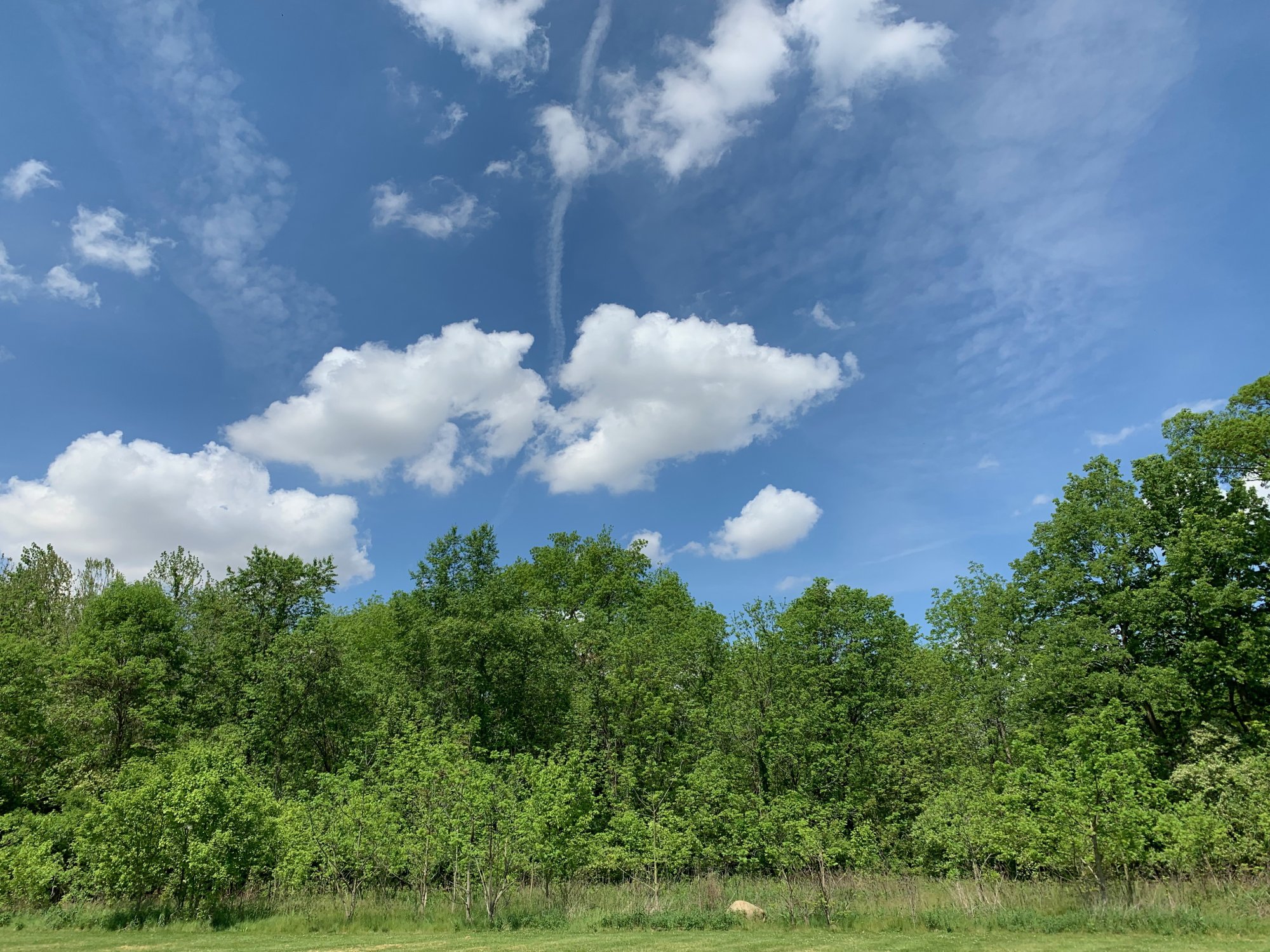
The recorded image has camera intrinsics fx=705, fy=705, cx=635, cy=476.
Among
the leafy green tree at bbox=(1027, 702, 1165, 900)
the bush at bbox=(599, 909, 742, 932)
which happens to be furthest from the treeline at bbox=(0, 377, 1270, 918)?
the bush at bbox=(599, 909, 742, 932)

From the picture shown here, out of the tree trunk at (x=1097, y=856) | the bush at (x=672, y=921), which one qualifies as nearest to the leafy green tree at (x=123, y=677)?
the bush at (x=672, y=921)

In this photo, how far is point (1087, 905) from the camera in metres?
19.9

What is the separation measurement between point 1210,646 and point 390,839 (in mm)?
31650

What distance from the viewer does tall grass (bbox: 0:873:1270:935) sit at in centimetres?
1825

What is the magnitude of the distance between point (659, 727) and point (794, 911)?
47.7ft

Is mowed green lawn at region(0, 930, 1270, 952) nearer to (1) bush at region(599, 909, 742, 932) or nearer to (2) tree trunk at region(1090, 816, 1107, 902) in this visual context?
(1) bush at region(599, 909, 742, 932)

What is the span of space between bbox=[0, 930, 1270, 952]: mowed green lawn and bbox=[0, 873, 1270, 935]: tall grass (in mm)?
1423

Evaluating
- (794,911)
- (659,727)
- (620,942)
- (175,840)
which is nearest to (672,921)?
(794,911)

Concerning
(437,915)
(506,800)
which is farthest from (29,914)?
(506,800)

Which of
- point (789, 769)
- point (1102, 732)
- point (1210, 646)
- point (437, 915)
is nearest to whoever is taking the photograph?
point (437, 915)

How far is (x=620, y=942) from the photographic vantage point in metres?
17.4

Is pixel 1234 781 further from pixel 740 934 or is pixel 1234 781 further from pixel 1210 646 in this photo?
pixel 740 934

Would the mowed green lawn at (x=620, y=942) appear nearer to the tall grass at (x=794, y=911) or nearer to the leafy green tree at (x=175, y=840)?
the tall grass at (x=794, y=911)

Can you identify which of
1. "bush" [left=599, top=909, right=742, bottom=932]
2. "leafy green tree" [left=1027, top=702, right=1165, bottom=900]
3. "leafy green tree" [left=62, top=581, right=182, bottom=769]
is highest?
"leafy green tree" [left=62, top=581, right=182, bottom=769]
